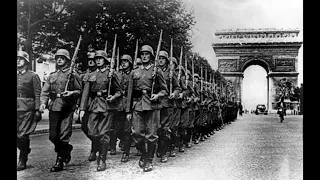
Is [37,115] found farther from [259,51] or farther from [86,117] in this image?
[259,51]

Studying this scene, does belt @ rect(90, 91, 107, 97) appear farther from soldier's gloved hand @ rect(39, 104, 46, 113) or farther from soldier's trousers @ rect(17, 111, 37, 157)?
soldier's trousers @ rect(17, 111, 37, 157)

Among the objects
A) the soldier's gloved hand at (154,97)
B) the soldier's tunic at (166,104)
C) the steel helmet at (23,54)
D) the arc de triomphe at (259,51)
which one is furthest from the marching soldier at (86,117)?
the arc de triomphe at (259,51)

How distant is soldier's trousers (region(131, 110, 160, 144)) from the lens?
277 inches

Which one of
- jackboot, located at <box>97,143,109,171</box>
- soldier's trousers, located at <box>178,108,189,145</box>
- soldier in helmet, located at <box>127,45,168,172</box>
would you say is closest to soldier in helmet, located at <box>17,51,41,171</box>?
jackboot, located at <box>97,143,109,171</box>

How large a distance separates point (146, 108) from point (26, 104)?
169cm

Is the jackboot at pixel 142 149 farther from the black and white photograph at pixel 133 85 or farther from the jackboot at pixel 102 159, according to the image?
the jackboot at pixel 102 159

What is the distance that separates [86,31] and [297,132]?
12.4 feet

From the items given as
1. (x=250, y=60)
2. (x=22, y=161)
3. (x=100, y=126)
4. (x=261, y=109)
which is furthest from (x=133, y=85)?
(x=261, y=109)

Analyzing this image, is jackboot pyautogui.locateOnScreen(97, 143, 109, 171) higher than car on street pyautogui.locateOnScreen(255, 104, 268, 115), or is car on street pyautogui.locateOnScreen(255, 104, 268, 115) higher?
car on street pyautogui.locateOnScreen(255, 104, 268, 115)

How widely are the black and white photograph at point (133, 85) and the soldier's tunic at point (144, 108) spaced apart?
2cm

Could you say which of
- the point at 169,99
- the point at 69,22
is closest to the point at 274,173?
the point at 169,99

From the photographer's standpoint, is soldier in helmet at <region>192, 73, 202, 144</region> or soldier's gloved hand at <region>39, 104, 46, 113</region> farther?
soldier in helmet at <region>192, 73, 202, 144</region>

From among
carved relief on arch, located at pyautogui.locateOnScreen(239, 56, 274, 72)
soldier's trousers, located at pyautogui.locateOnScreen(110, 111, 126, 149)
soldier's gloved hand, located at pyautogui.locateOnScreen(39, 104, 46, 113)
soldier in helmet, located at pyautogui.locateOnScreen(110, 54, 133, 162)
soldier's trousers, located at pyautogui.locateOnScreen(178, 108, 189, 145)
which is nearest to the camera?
soldier's gloved hand, located at pyautogui.locateOnScreen(39, 104, 46, 113)

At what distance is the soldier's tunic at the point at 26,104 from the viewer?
21.9 ft
